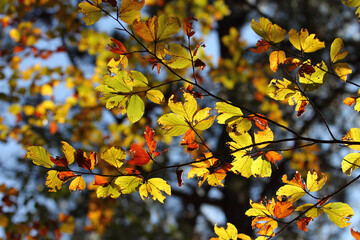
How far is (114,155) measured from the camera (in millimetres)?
622

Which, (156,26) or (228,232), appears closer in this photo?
(156,26)

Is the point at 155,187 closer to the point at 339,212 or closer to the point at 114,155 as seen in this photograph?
the point at 114,155

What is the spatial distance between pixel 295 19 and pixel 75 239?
6.07 m

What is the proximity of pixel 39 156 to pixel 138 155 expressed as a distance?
20 cm

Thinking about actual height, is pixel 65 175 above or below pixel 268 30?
below

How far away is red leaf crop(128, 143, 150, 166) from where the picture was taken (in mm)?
623

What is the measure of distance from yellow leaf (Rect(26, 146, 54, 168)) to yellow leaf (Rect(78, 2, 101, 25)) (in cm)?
27

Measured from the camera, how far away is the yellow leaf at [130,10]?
1.98 feet

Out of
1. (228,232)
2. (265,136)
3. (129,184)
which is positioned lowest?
(228,232)

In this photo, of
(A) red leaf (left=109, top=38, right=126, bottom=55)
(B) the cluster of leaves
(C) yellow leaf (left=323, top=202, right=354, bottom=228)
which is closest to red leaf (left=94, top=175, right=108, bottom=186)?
(B) the cluster of leaves

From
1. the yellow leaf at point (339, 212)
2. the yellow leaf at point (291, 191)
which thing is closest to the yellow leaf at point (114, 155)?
the yellow leaf at point (291, 191)

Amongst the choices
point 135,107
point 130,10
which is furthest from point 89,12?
point 135,107

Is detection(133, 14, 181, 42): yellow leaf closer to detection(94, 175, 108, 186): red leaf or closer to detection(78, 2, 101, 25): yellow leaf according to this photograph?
detection(78, 2, 101, 25): yellow leaf

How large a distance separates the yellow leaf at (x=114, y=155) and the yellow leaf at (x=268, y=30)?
0.37m
